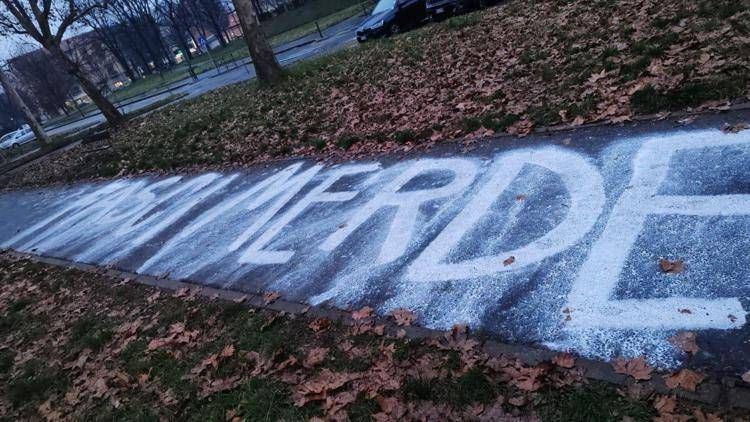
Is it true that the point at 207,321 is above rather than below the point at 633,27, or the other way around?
below

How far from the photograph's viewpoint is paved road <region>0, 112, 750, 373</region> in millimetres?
2990

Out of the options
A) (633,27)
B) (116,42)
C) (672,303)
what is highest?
(116,42)

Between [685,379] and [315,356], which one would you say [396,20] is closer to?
[315,356]

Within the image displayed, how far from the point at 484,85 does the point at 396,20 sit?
29.9 ft

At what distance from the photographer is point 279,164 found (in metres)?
7.92

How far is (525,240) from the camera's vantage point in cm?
398

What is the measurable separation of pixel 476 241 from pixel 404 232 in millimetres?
812

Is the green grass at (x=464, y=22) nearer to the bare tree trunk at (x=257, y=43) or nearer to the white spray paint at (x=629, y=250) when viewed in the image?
the bare tree trunk at (x=257, y=43)

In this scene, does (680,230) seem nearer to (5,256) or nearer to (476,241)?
(476,241)

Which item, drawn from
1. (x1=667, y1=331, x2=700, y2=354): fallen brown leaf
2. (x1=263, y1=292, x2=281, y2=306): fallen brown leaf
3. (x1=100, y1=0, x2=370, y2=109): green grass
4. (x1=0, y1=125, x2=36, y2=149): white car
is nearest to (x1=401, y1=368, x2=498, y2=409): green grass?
(x1=667, y1=331, x2=700, y2=354): fallen brown leaf

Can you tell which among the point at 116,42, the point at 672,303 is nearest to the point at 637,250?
the point at 672,303

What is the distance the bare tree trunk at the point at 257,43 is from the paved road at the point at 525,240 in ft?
20.6

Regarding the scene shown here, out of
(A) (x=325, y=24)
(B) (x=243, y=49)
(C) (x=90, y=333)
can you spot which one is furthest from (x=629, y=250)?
(B) (x=243, y=49)

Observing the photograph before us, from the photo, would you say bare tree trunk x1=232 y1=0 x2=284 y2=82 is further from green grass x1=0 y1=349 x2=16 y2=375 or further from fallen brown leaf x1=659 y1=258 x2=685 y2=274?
fallen brown leaf x1=659 y1=258 x2=685 y2=274
